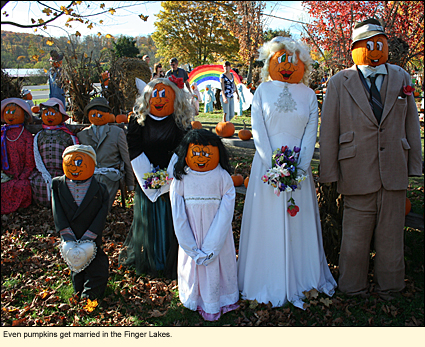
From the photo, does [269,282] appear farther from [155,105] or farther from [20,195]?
[20,195]

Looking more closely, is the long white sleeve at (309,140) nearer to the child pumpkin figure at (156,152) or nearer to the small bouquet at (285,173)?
the small bouquet at (285,173)

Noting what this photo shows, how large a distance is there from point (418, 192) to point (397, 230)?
10.3 ft

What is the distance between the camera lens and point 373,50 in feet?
10.6

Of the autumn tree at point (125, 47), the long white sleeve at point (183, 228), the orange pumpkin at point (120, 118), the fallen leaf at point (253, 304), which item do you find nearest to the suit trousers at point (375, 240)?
the fallen leaf at point (253, 304)

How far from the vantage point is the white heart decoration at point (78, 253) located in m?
3.33

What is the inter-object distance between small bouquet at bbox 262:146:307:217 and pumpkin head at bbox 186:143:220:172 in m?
0.49

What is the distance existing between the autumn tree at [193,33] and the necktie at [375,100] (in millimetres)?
31382

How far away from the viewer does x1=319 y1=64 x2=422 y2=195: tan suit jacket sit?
3248 mm

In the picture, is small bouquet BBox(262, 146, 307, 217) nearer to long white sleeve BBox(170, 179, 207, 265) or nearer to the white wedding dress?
the white wedding dress

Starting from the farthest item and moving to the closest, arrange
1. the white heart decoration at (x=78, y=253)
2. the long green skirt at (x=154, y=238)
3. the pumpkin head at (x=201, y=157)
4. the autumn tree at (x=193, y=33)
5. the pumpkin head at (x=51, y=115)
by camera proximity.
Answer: the autumn tree at (x=193, y=33), the pumpkin head at (x=51, y=115), the long green skirt at (x=154, y=238), the white heart decoration at (x=78, y=253), the pumpkin head at (x=201, y=157)

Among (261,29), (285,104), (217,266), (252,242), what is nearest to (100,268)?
(217,266)

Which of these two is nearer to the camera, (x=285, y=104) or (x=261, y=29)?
(x=285, y=104)

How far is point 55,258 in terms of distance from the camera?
470cm

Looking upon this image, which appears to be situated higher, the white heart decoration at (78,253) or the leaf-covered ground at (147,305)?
the white heart decoration at (78,253)
